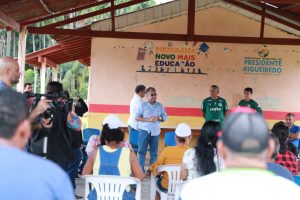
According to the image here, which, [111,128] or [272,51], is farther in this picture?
[272,51]

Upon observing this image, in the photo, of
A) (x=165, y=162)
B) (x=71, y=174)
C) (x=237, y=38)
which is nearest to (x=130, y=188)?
(x=165, y=162)

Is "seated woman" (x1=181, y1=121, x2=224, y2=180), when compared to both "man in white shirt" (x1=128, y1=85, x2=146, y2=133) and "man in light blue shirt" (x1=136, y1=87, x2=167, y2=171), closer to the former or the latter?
"man in light blue shirt" (x1=136, y1=87, x2=167, y2=171)

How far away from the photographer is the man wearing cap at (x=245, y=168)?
63.4 inches

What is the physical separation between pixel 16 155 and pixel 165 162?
3.51 meters

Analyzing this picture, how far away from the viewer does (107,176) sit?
406cm

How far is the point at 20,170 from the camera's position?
1637 mm

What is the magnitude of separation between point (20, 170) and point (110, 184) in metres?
2.50

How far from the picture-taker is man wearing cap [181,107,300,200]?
1611 mm

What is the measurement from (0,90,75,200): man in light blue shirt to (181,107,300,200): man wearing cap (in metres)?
0.46

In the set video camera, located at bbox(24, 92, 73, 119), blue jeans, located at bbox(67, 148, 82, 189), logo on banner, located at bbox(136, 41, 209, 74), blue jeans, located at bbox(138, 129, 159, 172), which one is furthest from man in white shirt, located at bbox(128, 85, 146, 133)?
video camera, located at bbox(24, 92, 73, 119)

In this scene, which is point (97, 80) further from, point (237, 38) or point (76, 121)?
point (76, 121)

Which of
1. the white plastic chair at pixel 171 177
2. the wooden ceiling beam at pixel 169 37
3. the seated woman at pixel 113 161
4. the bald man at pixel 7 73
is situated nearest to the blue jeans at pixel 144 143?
the wooden ceiling beam at pixel 169 37

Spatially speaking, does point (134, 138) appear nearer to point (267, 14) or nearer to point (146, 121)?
point (146, 121)

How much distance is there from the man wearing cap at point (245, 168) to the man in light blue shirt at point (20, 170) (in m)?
0.46
